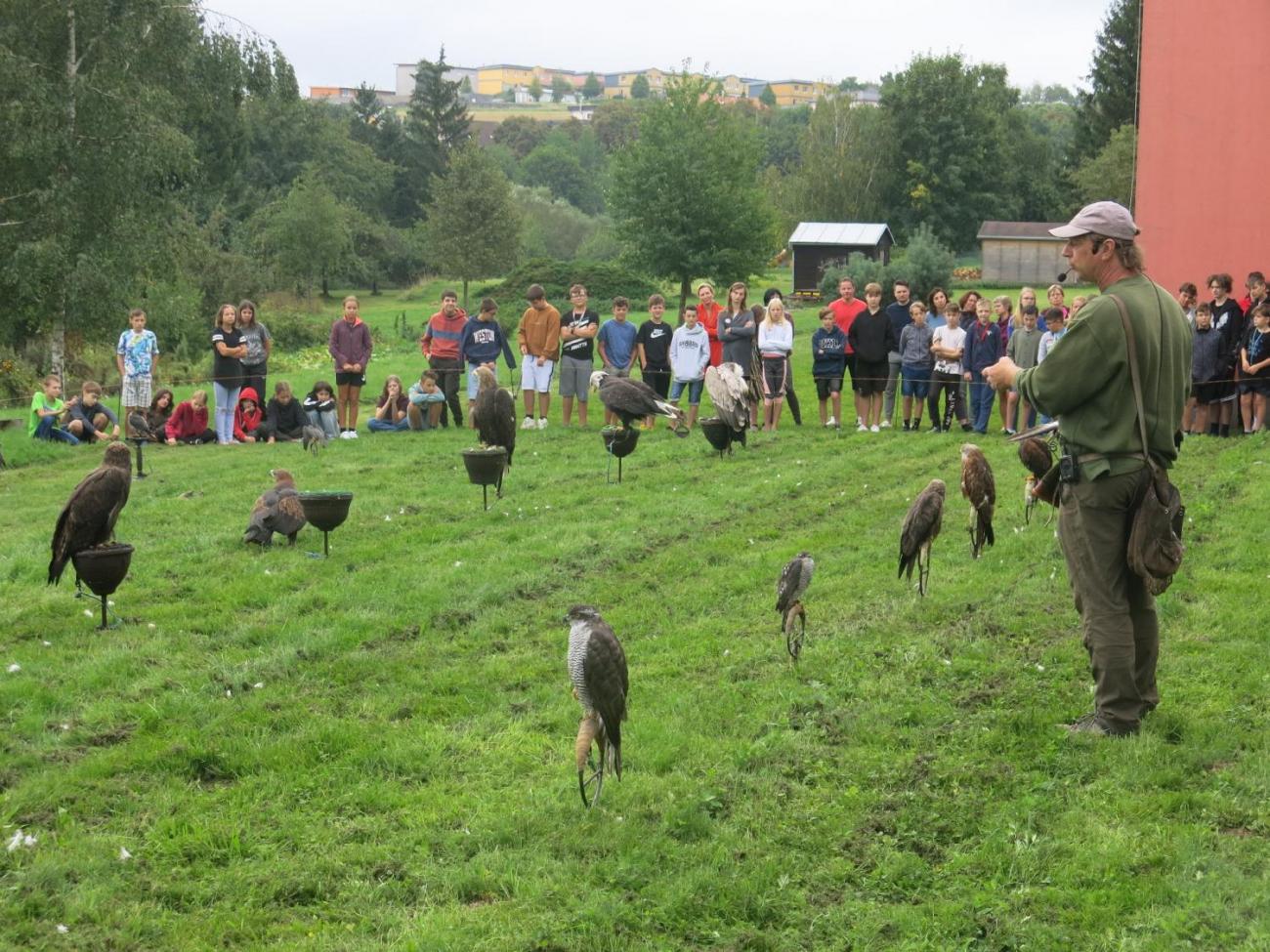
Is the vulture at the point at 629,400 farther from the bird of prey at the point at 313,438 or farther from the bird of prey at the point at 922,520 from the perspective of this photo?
the bird of prey at the point at 922,520

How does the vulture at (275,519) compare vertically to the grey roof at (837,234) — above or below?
below

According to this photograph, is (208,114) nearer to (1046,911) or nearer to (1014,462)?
(1014,462)

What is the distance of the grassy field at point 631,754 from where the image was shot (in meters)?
5.16

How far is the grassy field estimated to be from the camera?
5.16 metres

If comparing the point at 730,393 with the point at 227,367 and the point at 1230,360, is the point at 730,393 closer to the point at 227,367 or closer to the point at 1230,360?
the point at 1230,360

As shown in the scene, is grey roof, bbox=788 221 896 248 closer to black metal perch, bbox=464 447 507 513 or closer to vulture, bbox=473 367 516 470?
vulture, bbox=473 367 516 470

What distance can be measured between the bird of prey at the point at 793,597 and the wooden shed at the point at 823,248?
40.6 meters

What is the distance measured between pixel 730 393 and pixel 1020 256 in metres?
44.5

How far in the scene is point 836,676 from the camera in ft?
25.2

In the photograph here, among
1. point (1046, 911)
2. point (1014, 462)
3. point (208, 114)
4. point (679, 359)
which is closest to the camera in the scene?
Result: point (1046, 911)

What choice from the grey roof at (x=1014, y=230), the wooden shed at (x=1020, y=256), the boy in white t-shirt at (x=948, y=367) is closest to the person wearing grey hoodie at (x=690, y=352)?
the boy in white t-shirt at (x=948, y=367)

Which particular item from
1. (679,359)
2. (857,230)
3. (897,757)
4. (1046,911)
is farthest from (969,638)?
(857,230)

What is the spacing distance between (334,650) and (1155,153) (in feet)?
60.7

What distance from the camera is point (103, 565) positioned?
340 inches
